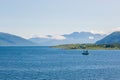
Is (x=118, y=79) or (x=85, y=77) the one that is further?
(x=85, y=77)

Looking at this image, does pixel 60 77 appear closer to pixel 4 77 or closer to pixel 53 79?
pixel 53 79

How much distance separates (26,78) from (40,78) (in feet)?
12.9

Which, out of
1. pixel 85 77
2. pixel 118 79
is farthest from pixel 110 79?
pixel 85 77

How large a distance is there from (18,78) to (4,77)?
4786mm

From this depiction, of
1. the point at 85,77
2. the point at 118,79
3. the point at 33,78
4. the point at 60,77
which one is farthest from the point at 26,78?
the point at 118,79

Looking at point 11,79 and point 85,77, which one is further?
point 85,77

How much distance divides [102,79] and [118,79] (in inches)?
171

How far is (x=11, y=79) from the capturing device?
99938 millimetres

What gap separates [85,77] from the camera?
107 m

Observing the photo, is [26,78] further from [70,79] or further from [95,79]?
[95,79]

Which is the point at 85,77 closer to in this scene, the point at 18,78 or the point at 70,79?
the point at 70,79

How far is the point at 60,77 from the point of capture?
10600cm

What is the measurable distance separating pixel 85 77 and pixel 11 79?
21841 mm

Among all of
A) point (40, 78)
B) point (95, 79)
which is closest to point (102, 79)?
point (95, 79)
